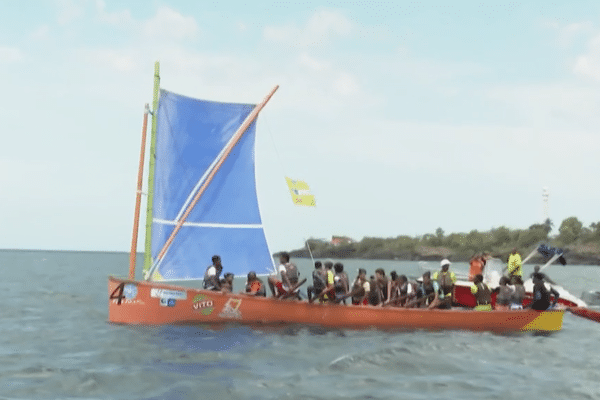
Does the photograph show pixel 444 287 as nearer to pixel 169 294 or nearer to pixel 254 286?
pixel 254 286

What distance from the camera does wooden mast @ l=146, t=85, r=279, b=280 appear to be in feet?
69.5

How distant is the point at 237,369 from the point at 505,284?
11400mm

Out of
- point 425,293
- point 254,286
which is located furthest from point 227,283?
point 425,293

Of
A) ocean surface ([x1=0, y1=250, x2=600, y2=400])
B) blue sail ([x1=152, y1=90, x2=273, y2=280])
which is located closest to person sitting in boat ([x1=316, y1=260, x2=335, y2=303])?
ocean surface ([x1=0, y1=250, x2=600, y2=400])

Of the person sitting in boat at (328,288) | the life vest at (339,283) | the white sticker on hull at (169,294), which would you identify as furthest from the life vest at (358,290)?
the white sticker on hull at (169,294)

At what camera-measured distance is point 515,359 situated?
17.9 meters

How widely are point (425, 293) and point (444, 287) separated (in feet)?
2.34

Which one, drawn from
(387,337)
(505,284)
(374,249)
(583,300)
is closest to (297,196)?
(387,337)

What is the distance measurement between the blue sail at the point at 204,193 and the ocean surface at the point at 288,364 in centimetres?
271

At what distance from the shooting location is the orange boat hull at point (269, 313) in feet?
66.0

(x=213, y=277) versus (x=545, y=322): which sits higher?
(x=213, y=277)

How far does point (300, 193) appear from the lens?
23469 mm

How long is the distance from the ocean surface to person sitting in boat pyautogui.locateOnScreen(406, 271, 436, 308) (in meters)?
1.51

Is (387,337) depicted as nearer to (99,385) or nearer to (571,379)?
(571,379)
